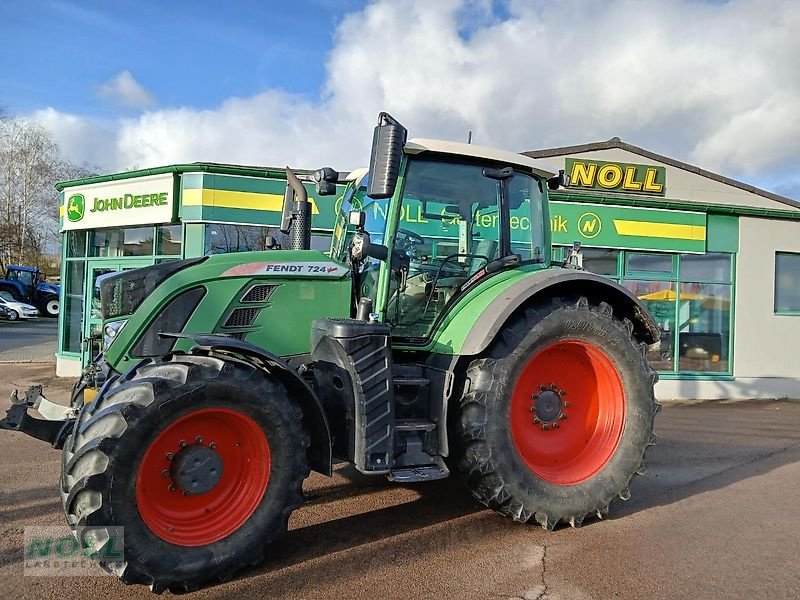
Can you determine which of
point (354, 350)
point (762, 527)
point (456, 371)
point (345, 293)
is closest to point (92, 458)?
point (354, 350)

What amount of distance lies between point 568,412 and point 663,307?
8.30 meters

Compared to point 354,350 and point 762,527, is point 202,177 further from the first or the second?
point 762,527

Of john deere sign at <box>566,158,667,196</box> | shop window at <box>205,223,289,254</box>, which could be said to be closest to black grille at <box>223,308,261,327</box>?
shop window at <box>205,223,289,254</box>

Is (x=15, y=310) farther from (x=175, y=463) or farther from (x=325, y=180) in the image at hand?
(x=175, y=463)

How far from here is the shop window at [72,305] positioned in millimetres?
12625

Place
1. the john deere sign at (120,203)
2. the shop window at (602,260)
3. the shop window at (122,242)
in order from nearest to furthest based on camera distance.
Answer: the john deere sign at (120,203) < the shop window at (122,242) < the shop window at (602,260)

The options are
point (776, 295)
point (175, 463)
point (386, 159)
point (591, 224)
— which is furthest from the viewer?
point (776, 295)

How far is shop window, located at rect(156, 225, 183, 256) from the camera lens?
1112 centimetres

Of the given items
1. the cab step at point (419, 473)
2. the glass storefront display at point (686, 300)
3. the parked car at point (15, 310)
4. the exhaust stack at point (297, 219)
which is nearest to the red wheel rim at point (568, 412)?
the cab step at point (419, 473)

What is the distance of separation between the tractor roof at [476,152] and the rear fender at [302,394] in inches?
68.0

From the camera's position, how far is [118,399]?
3355mm

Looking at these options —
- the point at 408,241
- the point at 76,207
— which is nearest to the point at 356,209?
the point at 408,241

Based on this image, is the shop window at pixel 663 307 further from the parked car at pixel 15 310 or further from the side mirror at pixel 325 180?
the parked car at pixel 15 310

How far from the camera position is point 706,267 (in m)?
12.4
